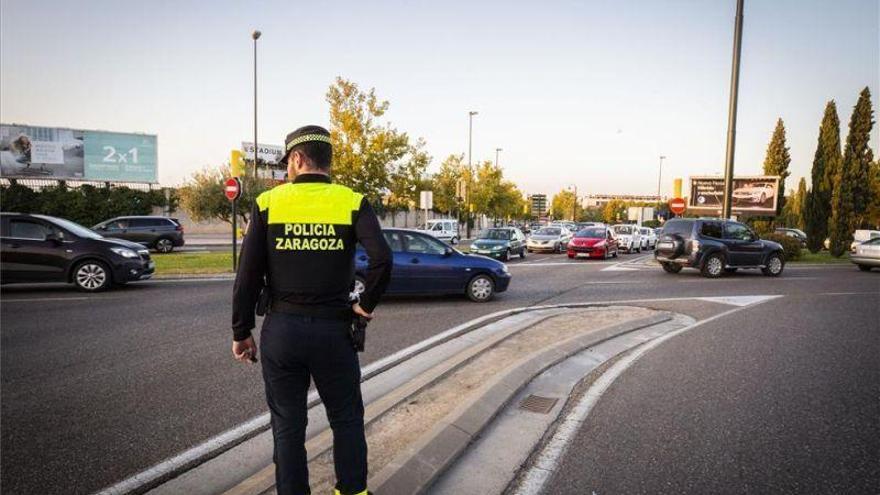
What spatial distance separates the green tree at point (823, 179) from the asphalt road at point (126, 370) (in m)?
22.9

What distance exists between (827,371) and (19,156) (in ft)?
171

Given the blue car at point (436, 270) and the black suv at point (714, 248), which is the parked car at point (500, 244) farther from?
the blue car at point (436, 270)

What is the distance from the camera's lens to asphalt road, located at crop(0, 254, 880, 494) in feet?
10.6

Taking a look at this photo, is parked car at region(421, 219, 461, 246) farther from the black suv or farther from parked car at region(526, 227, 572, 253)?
the black suv

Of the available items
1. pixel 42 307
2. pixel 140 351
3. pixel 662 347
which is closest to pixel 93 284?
pixel 42 307

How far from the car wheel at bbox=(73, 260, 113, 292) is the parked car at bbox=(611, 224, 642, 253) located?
26.5 meters

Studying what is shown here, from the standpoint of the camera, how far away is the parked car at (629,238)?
29875mm

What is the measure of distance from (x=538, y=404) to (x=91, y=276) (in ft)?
33.8

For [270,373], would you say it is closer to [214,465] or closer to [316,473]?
[316,473]

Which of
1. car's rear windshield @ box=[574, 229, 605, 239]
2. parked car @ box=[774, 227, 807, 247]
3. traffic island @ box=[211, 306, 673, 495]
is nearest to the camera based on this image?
traffic island @ box=[211, 306, 673, 495]

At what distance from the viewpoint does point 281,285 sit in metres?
2.42

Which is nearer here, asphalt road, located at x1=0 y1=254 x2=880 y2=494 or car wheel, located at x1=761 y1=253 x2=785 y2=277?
asphalt road, located at x1=0 y1=254 x2=880 y2=494

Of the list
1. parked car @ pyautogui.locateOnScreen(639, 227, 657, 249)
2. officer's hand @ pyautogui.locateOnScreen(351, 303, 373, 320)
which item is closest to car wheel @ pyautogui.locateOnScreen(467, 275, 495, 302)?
officer's hand @ pyautogui.locateOnScreen(351, 303, 373, 320)

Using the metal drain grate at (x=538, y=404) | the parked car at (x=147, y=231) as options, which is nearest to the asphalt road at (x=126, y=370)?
the metal drain grate at (x=538, y=404)
